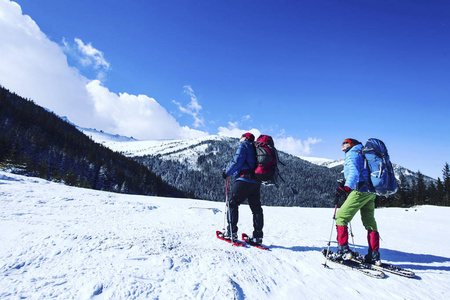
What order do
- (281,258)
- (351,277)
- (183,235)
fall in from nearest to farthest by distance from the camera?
1. (351,277)
2. (281,258)
3. (183,235)

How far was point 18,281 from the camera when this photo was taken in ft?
7.28

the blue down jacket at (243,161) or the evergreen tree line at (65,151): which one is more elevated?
the evergreen tree line at (65,151)

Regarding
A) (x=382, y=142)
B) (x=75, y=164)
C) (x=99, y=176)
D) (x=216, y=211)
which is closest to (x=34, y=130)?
(x=75, y=164)

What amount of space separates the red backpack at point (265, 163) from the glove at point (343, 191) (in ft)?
4.55

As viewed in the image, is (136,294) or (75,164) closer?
(136,294)

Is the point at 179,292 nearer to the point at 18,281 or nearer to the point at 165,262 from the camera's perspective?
the point at 165,262

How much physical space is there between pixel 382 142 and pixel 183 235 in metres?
4.82

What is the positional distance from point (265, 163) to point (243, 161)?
51 centimetres

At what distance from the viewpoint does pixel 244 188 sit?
5.05 m

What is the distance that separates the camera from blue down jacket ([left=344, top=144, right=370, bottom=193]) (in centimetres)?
446

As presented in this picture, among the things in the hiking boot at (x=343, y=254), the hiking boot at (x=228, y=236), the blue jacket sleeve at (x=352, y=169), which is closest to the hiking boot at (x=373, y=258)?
the hiking boot at (x=343, y=254)

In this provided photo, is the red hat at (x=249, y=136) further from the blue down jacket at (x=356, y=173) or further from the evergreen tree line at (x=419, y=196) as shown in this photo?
the evergreen tree line at (x=419, y=196)

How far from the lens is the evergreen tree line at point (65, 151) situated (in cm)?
7075

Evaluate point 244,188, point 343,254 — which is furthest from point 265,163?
point 343,254
